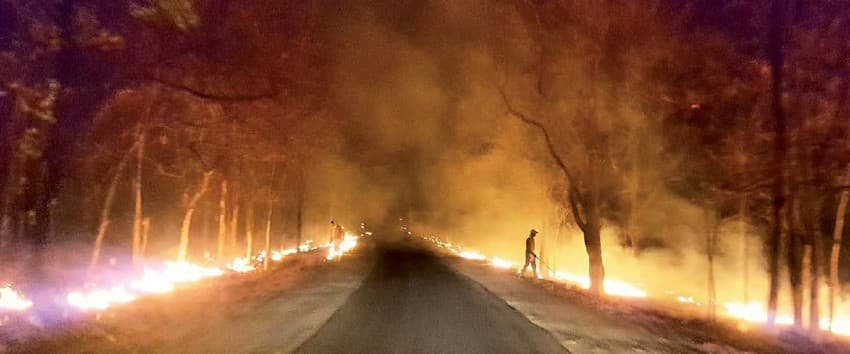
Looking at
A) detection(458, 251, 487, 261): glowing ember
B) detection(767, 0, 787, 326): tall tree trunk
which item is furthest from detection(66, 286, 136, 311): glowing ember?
detection(458, 251, 487, 261): glowing ember

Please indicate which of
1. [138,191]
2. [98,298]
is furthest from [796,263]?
[138,191]

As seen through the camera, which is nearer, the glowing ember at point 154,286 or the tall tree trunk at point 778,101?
the tall tree trunk at point 778,101

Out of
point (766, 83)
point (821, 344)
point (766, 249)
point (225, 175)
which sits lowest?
point (821, 344)

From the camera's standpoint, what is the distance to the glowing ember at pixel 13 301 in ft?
45.5

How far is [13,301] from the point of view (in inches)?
569

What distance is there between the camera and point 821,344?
51.1ft

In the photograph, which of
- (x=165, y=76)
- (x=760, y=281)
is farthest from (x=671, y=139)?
(x=165, y=76)

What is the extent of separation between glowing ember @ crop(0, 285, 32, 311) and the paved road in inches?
224

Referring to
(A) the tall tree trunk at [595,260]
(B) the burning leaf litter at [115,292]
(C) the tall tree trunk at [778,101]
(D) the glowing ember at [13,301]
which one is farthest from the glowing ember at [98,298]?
(C) the tall tree trunk at [778,101]

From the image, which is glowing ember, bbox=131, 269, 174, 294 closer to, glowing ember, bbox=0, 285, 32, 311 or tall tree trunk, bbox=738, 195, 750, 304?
glowing ember, bbox=0, 285, 32, 311

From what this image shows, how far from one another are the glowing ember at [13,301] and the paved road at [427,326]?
18.7ft

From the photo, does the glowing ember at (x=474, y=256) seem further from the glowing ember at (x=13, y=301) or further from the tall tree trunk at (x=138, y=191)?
the glowing ember at (x=13, y=301)

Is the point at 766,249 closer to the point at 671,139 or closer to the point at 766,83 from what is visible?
the point at 671,139

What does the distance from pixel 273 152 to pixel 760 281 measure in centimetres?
2085
